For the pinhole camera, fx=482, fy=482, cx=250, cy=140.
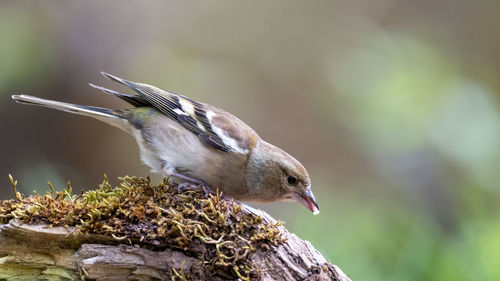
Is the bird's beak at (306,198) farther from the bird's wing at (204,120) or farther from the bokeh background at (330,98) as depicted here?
the bokeh background at (330,98)

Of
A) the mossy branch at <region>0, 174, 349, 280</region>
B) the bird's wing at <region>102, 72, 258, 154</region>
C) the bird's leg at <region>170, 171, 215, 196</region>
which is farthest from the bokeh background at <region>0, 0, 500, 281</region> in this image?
the mossy branch at <region>0, 174, 349, 280</region>

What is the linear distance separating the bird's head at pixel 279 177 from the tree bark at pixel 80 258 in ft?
4.03

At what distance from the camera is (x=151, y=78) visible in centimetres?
864

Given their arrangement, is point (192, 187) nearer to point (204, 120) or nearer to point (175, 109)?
point (204, 120)

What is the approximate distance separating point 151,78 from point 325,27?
4.18 metres

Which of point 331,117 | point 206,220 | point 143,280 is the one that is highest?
point 331,117

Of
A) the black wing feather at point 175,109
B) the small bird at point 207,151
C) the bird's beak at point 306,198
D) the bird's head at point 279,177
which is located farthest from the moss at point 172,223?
the black wing feather at point 175,109

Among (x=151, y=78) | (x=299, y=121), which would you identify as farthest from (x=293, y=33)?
(x=151, y=78)

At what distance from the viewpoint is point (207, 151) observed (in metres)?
4.22

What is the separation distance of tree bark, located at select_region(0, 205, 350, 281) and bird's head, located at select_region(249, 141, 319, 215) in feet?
4.03

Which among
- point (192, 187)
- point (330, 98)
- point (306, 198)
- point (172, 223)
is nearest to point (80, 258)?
point (172, 223)

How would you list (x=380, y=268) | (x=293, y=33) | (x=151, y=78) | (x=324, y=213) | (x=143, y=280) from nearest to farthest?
(x=143, y=280)
(x=380, y=268)
(x=324, y=213)
(x=151, y=78)
(x=293, y=33)

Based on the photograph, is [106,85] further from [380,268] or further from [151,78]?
[380,268]

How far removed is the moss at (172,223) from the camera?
3.04 m
